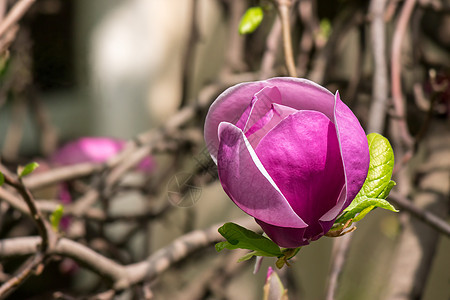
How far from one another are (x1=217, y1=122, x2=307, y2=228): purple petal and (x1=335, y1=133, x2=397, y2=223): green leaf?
Result: 0.16 feet

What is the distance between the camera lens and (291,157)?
0.31 meters

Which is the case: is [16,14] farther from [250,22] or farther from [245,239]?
[245,239]

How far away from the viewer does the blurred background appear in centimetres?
82

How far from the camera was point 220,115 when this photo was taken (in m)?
0.35

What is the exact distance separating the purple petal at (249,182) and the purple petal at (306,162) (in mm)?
14

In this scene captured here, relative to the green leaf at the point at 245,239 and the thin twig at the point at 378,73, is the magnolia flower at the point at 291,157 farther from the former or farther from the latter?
the thin twig at the point at 378,73

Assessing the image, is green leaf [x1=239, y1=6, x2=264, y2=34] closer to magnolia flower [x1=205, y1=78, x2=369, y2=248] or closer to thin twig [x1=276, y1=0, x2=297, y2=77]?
thin twig [x1=276, y1=0, x2=297, y2=77]

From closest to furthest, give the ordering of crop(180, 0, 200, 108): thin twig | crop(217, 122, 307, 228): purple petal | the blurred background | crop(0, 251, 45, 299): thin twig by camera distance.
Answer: crop(217, 122, 307, 228): purple petal
crop(0, 251, 45, 299): thin twig
the blurred background
crop(180, 0, 200, 108): thin twig

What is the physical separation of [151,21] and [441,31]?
712mm

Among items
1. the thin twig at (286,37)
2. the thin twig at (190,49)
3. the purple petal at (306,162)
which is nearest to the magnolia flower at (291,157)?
the purple petal at (306,162)

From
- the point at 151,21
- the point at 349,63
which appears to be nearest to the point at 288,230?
the point at 349,63

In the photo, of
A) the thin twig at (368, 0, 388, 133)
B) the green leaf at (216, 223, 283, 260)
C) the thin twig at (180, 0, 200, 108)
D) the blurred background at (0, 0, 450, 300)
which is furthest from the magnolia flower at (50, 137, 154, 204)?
the green leaf at (216, 223, 283, 260)

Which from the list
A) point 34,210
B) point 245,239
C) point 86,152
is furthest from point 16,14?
point 86,152

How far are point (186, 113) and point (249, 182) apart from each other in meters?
0.68
